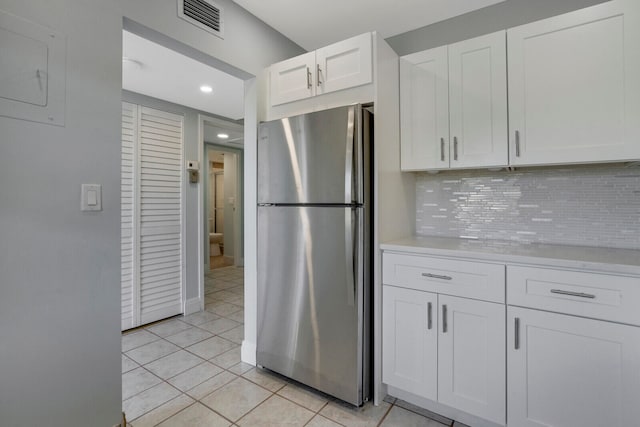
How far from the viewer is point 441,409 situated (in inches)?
66.6

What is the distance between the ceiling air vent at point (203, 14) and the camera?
171 centimetres

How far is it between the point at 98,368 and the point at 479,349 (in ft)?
5.97

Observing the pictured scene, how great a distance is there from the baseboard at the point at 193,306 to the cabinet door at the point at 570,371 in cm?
305

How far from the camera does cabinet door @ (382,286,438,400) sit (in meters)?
1.65

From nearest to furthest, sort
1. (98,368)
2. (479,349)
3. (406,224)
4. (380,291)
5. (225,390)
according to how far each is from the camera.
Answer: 1. (98,368)
2. (479,349)
3. (380,291)
4. (225,390)
5. (406,224)

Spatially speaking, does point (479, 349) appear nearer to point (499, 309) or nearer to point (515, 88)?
point (499, 309)

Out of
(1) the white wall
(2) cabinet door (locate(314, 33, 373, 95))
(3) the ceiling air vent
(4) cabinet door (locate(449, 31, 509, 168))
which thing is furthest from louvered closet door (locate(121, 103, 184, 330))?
(4) cabinet door (locate(449, 31, 509, 168))

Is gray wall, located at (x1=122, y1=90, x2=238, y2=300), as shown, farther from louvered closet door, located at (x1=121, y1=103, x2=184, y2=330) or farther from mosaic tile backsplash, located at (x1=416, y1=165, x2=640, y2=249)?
mosaic tile backsplash, located at (x1=416, y1=165, x2=640, y2=249)

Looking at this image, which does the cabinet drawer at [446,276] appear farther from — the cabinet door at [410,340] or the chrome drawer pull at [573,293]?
the chrome drawer pull at [573,293]

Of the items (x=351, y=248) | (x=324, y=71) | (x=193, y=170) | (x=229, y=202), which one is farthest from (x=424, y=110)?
(x=229, y=202)

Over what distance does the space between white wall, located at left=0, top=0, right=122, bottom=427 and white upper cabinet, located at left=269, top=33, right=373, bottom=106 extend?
988 millimetres

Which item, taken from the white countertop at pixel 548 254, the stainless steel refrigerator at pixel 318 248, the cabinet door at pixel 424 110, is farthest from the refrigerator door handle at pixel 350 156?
the cabinet door at pixel 424 110

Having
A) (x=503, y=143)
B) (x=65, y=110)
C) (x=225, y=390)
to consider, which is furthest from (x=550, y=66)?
(x=225, y=390)

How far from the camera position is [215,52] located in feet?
6.18
